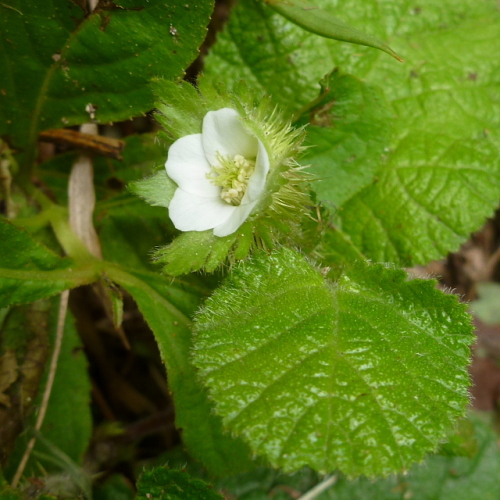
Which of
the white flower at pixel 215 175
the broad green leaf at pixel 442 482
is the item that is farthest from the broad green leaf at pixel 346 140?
the broad green leaf at pixel 442 482

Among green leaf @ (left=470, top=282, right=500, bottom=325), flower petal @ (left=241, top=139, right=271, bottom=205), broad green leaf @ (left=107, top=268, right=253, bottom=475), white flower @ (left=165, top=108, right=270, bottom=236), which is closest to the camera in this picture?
flower petal @ (left=241, top=139, right=271, bottom=205)

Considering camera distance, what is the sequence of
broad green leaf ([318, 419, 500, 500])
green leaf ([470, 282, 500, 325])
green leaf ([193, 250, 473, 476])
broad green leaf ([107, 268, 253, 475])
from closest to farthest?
1. green leaf ([193, 250, 473, 476])
2. broad green leaf ([107, 268, 253, 475])
3. broad green leaf ([318, 419, 500, 500])
4. green leaf ([470, 282, 500, 325])

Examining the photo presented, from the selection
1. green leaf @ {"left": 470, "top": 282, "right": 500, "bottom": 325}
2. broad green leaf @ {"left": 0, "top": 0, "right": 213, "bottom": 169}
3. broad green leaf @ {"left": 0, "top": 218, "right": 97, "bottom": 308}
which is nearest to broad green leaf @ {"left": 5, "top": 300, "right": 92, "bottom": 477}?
broad green leaf @ {"left": 0, "top": 218, "right": 97, "bottom": 308}

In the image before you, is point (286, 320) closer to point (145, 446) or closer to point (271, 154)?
point (271, 154)

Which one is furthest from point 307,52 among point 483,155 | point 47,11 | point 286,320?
point 286,320

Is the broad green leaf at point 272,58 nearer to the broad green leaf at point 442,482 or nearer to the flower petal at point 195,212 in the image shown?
the flower petal at point 195,212

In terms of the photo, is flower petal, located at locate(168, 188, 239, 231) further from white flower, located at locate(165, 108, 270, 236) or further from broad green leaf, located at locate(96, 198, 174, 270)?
broad green leaf, located at locate(96, 198, 174, 270)
